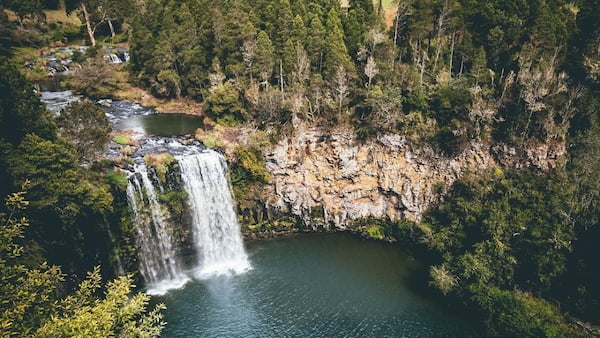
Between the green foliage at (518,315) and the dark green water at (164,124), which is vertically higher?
the dark green water at (164,124)

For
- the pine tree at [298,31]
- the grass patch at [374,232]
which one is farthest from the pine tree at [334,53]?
the grass patch at [374,232]

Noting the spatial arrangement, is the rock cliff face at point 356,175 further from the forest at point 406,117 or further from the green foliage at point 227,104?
the green foliage at point 227,104

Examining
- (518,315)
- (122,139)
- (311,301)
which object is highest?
(122,139)

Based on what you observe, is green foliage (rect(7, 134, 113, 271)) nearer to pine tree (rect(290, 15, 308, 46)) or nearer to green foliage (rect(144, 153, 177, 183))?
green foliage (rect(144, 153, 177, 183))

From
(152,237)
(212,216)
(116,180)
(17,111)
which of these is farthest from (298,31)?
(17,111)

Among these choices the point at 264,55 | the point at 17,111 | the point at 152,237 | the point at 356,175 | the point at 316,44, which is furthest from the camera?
the point at 316,44

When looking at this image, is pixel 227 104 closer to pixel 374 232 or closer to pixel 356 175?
pixel 356 175

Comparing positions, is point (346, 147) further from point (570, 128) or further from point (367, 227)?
point (570, 128)
